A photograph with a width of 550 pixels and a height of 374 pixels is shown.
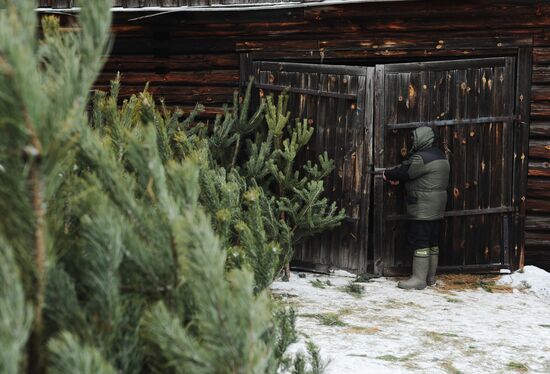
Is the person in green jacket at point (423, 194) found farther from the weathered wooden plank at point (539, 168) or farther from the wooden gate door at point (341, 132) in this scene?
the weathered wooden plank at point (539, 168)

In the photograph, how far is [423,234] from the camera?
24.0 feet

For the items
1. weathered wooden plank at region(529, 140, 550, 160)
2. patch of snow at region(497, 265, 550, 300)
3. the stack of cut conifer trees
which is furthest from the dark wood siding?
the stack of cut conifer trees

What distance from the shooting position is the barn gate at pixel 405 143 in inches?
292

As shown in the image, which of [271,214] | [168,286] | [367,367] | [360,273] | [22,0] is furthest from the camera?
[360,273]

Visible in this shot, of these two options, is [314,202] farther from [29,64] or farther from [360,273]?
[29,64]

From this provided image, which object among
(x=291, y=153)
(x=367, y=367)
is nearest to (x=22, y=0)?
(x=367, y=367)

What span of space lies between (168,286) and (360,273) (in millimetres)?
6166

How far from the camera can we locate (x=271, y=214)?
6629 mm

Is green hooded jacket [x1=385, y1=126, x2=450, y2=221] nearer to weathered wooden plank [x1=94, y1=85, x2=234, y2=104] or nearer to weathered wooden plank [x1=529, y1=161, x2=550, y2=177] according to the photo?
weathered wooden plank [x1=529, y1=161, x2=550, y2=177]

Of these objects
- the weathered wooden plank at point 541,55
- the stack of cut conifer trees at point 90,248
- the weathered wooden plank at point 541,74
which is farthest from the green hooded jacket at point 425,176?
the stack of cut conifer trees at point 90,248

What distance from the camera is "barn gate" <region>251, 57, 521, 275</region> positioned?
7.42 meters

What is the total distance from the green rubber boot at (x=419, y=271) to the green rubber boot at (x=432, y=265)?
0.11 m

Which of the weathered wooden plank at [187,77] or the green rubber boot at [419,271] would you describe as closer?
the green rubber boot at [419,271]

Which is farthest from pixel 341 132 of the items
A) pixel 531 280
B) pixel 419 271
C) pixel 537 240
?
pixel 531 280
